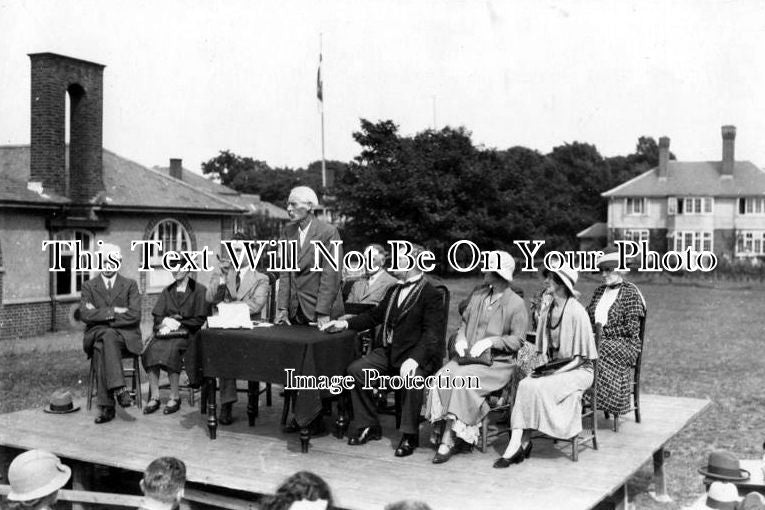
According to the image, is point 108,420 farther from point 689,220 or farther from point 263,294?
point 689,220

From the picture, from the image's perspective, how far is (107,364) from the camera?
7.54 m

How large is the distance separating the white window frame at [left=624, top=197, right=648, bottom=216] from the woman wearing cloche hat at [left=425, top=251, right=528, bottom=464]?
4804 cm

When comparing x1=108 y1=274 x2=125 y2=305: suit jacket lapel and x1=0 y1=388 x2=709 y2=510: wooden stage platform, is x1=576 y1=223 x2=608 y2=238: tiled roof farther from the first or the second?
x1=108 y1=274 x2=125 y2=305: suit jacket lapel

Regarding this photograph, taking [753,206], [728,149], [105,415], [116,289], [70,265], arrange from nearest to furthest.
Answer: [105,415], [116,289], [70,265], [753,206], [728,149]

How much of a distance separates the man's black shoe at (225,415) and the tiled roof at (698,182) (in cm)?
4699

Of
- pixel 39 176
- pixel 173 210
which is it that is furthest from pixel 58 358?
pixel 173 210

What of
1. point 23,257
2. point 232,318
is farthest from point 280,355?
point 23,257

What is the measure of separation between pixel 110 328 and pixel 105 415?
0.87 meters

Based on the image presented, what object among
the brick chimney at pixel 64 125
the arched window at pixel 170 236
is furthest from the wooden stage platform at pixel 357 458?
the arched window at pixel 170 236

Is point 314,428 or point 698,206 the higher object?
point 698,206

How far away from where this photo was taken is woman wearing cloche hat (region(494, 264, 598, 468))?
235 inches

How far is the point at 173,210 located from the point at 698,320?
14287 mm

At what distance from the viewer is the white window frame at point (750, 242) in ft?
159

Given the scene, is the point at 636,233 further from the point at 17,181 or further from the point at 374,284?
the point at 374,284
